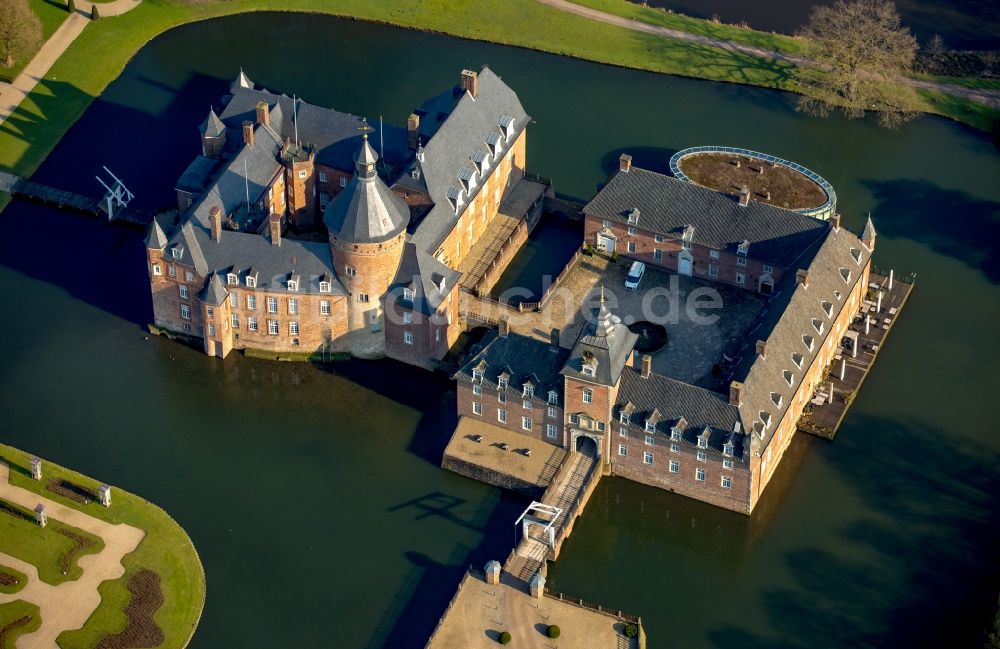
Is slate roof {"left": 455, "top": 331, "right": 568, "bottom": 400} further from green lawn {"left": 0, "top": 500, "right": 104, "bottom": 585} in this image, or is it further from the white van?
green lawn {"left": 0, "top": 500, "right": 104, "bottom": 585}

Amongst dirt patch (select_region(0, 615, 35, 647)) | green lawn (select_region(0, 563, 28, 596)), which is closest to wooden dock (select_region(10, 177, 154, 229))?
green lawn (select_region(0, 563, 28, 596))

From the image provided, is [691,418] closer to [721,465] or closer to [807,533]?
[721,465]

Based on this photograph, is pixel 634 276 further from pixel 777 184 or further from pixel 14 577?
pixel 14 577

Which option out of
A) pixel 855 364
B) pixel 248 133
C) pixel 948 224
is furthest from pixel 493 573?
pixel 948 224

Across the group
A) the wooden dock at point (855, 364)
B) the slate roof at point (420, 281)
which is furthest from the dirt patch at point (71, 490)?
the wooden dock at point (855, 364)

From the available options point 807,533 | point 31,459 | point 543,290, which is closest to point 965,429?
point 807,533
